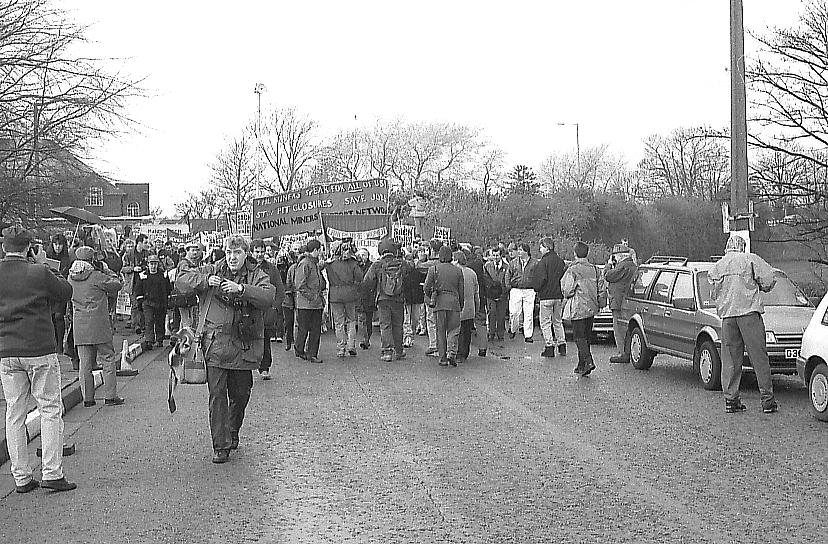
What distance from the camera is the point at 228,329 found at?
8.48 metres

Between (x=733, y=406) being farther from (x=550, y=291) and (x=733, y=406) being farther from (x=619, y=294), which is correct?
(x=550, y=291)

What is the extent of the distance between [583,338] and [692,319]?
1.65 m

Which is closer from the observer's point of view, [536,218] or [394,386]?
[394,386]

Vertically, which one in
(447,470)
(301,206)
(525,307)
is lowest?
(447,470)

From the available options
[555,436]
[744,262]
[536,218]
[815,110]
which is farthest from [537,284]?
[536,218]

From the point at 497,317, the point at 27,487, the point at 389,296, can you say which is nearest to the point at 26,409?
the point at 27,487

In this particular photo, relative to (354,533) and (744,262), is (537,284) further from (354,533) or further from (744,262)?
(354,533)

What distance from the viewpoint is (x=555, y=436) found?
31.6 feet

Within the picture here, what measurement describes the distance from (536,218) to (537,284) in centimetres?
3223

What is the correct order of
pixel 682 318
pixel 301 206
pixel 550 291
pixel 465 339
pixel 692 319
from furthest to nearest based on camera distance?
1. pixel 301 206
2. pixel 550 291
3. pixel 465 339
4. pixel 682 318
5. pixel 692 319

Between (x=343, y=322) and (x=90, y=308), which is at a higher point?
(x=90, y=308)

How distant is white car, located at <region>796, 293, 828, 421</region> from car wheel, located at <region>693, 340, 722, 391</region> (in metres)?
1.92

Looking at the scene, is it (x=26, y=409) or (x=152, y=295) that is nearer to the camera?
(x=26, y=409)

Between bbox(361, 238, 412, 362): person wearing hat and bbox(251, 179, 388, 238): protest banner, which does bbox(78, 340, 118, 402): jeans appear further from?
bbox(251, 179, 388, 238): protest banner
